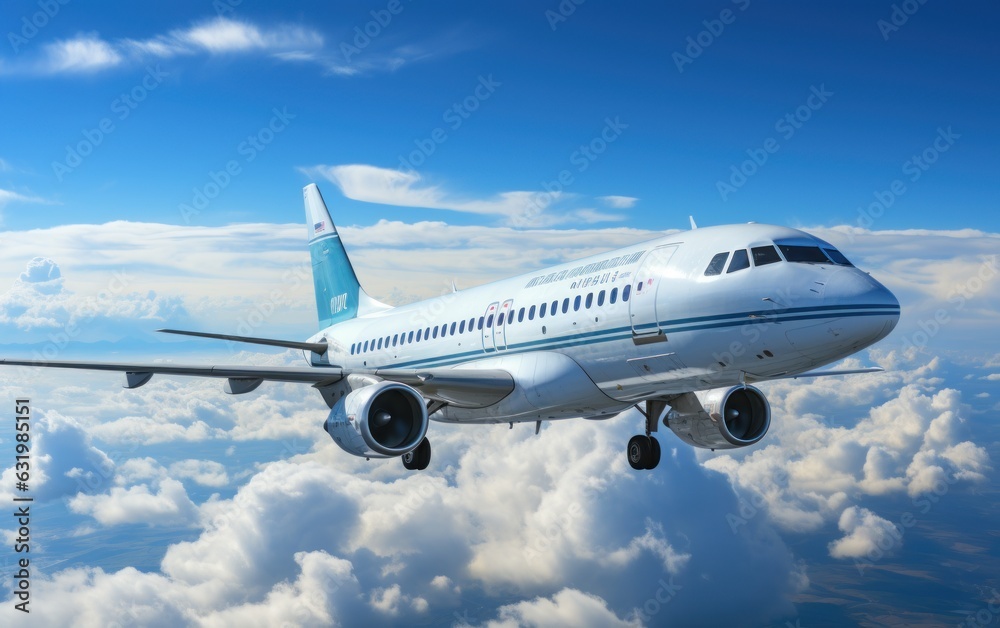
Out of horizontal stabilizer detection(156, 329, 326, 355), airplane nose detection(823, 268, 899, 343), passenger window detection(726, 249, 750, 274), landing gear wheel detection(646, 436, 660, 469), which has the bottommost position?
landing gear wheel detection(646, 436, 660, 469)

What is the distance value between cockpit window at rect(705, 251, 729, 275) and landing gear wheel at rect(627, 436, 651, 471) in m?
8.43

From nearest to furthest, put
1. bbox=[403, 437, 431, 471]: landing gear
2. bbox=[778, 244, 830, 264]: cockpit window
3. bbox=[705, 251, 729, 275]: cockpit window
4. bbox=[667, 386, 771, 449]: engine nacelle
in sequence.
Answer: bbox=[778, 244, 830, 264]: cockpit window < bbox=[705, 251, 729, 275]: cockpit window < bbox=[667, 386, 771, 449]: engine nacelle < bbox=[403, 437, 431, 471]: landing gear

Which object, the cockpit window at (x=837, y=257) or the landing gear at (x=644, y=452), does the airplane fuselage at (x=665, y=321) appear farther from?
the landing gear at (x=644, y=452)

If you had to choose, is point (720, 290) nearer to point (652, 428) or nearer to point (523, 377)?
point (523, 377)

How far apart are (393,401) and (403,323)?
8059 mm

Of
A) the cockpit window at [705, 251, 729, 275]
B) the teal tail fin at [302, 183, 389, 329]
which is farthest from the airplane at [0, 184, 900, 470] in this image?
the teal tail fin at [302, 183, 389, 329]

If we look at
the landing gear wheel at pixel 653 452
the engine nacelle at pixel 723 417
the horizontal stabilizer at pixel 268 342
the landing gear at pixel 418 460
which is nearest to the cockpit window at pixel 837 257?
the engine nacelle at pixel 723 417

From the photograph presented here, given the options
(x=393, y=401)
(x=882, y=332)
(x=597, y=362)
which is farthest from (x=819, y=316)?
(x=393, y=401)

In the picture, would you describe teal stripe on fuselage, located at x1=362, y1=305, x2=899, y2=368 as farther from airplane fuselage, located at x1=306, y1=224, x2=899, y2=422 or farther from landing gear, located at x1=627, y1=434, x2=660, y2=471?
landing gear, located at x1=627, y1=434, x2=660, y2=471

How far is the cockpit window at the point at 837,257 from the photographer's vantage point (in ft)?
61.8

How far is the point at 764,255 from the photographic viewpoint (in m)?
18.8

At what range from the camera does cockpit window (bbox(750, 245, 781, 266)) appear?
18.7 meters

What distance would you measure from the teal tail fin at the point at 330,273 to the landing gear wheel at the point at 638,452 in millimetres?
12520

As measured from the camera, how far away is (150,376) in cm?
2283
